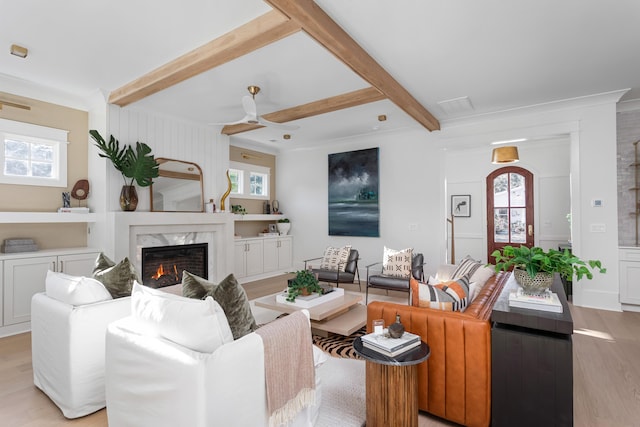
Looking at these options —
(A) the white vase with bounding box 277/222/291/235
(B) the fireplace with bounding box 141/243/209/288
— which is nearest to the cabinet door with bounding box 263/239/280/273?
(A) the white vase with bounding box 277/222/291/235

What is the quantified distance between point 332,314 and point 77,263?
3.30 m

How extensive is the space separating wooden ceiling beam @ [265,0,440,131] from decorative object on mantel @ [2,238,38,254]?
407cm

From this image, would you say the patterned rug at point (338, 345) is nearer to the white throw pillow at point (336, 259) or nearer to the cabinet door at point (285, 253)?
the white throw pillow at point (336, 259)

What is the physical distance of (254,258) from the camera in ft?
21.5

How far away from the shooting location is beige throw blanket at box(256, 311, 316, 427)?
1.70 metres

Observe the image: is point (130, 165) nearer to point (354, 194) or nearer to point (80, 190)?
point (80, 190)

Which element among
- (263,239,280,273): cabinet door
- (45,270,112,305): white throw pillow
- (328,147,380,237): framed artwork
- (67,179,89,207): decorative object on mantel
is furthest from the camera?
(263,239,280,273): cabinet door

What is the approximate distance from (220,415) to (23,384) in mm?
2295

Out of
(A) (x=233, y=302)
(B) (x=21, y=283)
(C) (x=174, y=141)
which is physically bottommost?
Result: (B) (x=21, y=283)

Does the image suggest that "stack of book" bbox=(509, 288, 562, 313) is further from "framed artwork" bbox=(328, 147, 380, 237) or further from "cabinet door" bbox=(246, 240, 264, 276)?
"cabinet door" bbox=(246, 240, 264, 276)

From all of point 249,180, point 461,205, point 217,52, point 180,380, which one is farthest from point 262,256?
point 180,380

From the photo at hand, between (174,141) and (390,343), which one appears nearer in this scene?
(390,343)

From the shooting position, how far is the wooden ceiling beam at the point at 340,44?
2339 millimetres

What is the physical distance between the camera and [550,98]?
14.7 ft
